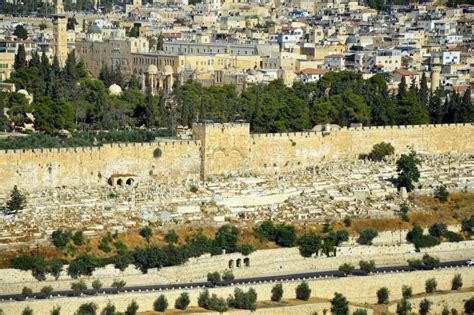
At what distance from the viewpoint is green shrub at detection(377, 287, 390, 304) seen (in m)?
38.5

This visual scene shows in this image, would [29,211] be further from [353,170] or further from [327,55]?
[327,55]

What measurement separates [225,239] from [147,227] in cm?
207

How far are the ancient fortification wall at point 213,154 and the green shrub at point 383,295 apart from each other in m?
9.41

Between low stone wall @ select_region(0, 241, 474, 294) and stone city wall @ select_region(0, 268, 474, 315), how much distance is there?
1.32 metres

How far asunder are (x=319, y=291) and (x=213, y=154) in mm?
9630

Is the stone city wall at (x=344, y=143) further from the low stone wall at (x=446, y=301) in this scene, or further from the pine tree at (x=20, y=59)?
the pine tree at (x=20, y=59)

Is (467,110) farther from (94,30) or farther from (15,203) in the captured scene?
(94,30)

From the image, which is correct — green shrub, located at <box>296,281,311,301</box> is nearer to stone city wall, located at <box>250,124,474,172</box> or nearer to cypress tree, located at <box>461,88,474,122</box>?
stone city wall, located at <box>250,124,474,172</box>

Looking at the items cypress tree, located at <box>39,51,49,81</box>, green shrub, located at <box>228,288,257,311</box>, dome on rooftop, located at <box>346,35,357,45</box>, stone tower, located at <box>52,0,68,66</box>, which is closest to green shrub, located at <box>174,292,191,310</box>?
green shrub, located at <box>228,288,257,311</box>

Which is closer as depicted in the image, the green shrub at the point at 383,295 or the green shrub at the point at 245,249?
the green shrub at the point at 383,295

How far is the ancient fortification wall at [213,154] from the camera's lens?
44.0 m

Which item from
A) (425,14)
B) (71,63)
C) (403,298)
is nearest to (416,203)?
(403,298)

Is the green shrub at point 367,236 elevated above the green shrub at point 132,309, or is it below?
above

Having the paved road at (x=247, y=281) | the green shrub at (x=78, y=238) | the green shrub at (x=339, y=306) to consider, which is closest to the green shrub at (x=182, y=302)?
the paved road at (x=247, y=281)
